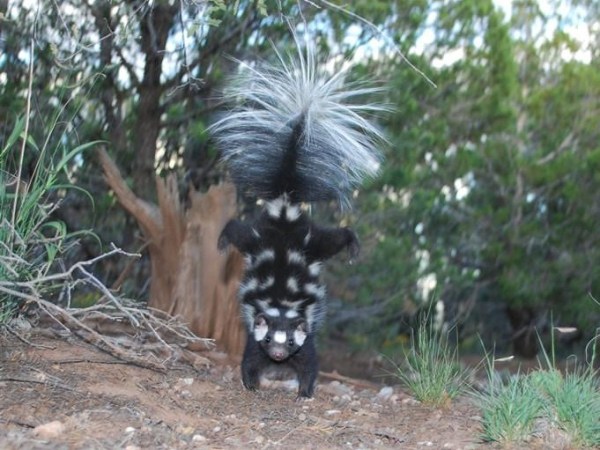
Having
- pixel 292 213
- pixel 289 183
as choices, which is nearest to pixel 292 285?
pixel 292 213

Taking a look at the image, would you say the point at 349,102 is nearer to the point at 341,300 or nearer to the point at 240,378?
the point at 240,378

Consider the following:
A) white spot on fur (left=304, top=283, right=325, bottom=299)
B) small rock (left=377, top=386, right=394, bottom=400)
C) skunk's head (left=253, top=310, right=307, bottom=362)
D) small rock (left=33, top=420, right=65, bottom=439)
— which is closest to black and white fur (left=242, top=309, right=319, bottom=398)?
skunk's head (left=253, top=310, right=307, bottom=362)

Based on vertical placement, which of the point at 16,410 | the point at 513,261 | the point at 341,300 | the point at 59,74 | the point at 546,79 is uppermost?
the point at 546,79

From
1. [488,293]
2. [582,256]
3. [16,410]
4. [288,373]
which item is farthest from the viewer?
Answer: [488,293]

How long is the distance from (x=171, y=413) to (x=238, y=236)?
6.08ft

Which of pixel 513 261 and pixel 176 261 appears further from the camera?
pixel 513 261

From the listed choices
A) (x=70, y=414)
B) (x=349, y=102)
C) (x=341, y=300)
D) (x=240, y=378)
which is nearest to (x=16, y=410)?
(x=70, y=414)

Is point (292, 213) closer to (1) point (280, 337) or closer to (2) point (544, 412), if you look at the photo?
(1) point (280, 337)

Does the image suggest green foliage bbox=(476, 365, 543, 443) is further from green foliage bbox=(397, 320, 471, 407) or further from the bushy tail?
the bushy tail

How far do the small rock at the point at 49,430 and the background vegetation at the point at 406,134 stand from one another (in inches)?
92.6

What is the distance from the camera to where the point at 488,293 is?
11.5 m

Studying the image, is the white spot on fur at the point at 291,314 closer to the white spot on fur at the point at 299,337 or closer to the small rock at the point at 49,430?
the white spot on fur at the point at 299,337

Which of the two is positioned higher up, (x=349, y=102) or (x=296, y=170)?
(x=349, y=102)

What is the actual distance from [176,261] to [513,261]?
419 cm
